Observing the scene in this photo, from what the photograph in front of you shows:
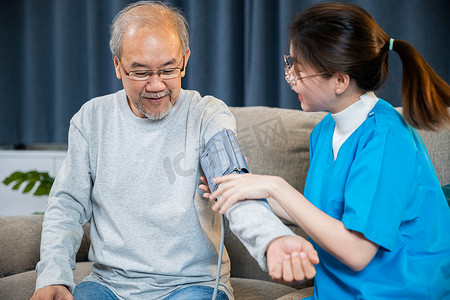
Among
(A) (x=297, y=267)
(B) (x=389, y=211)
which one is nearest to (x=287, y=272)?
(A) (x=297, y=267)

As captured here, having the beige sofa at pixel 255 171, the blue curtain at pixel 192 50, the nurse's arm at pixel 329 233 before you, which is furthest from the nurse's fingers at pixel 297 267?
the blue curtain at pixel 192 50

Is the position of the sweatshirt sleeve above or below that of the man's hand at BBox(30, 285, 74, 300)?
above

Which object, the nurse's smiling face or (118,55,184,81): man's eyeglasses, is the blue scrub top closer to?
the nurse's smiling face

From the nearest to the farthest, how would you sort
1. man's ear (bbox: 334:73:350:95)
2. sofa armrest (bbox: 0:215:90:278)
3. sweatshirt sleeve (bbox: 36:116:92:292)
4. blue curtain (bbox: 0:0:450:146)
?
man's ear (bbox: 334:73:350:95)
sweatshirt sleeve (bbox: 36:116:92:292)
sofa armrest (bbox: 0:215:90:278)
blue curtain (bbox: 0:0:450:146)

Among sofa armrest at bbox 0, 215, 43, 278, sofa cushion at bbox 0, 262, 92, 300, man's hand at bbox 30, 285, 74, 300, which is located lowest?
sofa cushion at bbox 0, 262, 92, 300

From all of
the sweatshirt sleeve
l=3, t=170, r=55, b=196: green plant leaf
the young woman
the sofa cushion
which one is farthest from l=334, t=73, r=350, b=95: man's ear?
l=3, t=170, r=55, b=196: green plant leaf

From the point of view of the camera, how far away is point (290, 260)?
927 mm

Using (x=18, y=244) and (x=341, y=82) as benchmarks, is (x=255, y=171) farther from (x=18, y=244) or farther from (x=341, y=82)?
(x=18, y=244)

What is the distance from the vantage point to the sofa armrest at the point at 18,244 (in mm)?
1577

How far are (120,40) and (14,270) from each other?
2.77ft

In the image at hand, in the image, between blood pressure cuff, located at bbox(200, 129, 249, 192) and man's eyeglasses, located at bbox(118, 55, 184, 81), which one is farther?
man's eyeglasses, located at bbox(118, 55, 184, 81)

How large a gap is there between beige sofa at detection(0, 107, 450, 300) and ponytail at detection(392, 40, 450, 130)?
1.58 ft

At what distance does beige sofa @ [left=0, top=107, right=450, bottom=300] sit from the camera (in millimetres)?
Result: 1562

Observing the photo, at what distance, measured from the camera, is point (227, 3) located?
263 centimetres
